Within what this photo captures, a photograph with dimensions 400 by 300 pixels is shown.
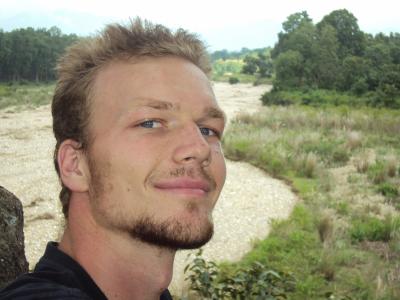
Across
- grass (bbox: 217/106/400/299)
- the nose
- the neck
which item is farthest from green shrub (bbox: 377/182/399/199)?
the neck

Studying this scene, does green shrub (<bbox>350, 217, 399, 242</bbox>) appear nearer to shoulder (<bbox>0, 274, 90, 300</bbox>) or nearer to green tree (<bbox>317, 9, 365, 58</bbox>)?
shoulder (<bbox>0, 274, 90, 300</bbox>)

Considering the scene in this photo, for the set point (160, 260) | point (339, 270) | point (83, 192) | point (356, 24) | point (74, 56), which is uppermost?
point (356, 24)

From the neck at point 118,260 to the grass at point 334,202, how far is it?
307 cm

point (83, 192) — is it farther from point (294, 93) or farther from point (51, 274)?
point (294, 93)

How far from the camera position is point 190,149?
5.79 ft

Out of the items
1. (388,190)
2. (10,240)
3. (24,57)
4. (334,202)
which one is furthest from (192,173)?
(24,57)

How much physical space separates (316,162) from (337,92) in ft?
71.5

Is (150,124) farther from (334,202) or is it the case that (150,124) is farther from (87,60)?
(334,202)

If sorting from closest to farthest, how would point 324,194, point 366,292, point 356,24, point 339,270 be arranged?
point 366,292
point 339,270
point 324,194
point 356,24

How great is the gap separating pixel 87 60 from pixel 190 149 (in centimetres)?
67

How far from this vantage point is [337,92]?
34188 millimetres

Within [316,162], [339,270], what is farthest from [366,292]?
[316,162]

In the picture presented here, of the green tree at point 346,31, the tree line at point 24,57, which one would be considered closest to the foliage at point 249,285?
the green tree at point 346,31

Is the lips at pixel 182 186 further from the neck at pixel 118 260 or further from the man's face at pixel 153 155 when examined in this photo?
the neck at pixel 118 260
